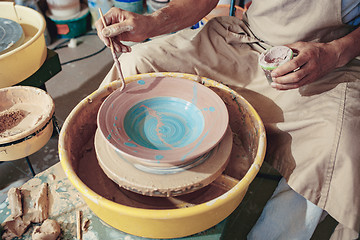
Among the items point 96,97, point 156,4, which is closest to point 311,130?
point 96,97

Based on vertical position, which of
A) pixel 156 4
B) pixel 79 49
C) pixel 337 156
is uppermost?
pixel 337 156

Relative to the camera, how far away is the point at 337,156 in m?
1.09

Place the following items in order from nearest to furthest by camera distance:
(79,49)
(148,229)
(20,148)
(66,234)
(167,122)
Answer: (148,229) → (66,234) → (167,122) → (20,148) → (79,49)

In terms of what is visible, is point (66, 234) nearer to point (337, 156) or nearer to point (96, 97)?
point (96, 97)

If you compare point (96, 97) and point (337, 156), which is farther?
point (96, 97)

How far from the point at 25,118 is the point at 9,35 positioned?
53 cm

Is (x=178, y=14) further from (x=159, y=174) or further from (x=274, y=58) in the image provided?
(x=159, y=174)

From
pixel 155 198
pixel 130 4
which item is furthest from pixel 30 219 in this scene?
pixel 130 4

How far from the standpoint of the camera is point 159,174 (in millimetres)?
1083

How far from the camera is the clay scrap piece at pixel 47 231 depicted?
1.07 meters

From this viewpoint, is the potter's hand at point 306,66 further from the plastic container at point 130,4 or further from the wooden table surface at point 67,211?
the plastic container at point 130,4

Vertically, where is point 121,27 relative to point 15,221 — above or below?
above

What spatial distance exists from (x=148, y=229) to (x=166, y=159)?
23 cm

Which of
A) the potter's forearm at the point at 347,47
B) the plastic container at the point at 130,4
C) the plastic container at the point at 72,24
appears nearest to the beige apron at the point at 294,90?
the potter's forearm at the point at 347,47
